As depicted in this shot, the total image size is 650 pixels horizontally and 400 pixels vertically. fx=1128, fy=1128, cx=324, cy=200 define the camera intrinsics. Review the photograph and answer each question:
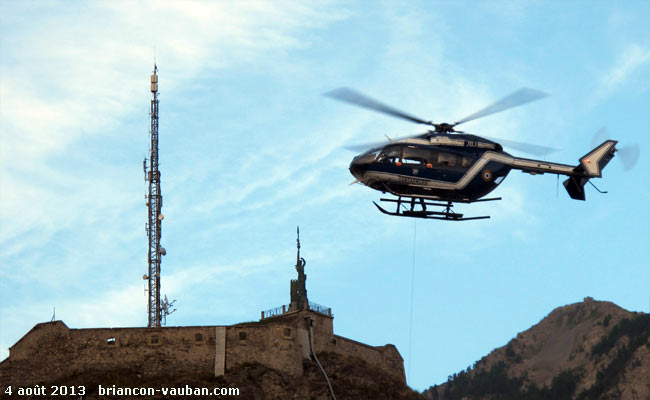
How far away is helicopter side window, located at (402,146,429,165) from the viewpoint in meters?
63.4

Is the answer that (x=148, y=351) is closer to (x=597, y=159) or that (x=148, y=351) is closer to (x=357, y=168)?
(x=357, y=168)

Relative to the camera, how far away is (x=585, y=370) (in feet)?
639

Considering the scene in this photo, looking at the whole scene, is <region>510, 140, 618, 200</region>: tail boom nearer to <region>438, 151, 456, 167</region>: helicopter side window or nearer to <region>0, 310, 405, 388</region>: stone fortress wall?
<region>438, 151, 456, 167</region>: helicopter side window

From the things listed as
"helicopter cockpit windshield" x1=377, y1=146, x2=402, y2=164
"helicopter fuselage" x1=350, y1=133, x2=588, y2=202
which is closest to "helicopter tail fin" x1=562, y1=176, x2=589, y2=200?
"helicopter fuselage" x1=350, y1=133, x2=588, y2=202

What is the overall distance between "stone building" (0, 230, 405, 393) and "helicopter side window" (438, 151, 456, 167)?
1712 centimetres

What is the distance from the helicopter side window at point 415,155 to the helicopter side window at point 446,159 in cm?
81

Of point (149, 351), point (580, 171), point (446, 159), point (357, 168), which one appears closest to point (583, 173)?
point (580, 171)

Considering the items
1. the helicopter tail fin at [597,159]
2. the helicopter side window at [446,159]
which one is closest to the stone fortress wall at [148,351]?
the helicopter side window at [446,159]

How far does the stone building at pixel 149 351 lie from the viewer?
70.1m

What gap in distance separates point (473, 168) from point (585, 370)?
139316 mm

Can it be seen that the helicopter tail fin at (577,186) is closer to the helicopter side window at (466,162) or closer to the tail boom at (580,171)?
the tail boom at (580,171)

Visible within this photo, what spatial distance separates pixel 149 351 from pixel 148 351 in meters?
0.06

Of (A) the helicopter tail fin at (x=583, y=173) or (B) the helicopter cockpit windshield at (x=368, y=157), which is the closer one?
(B) the helicopter cockpit windshield at (x=368, y=157)

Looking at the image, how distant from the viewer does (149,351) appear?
2813 inches
